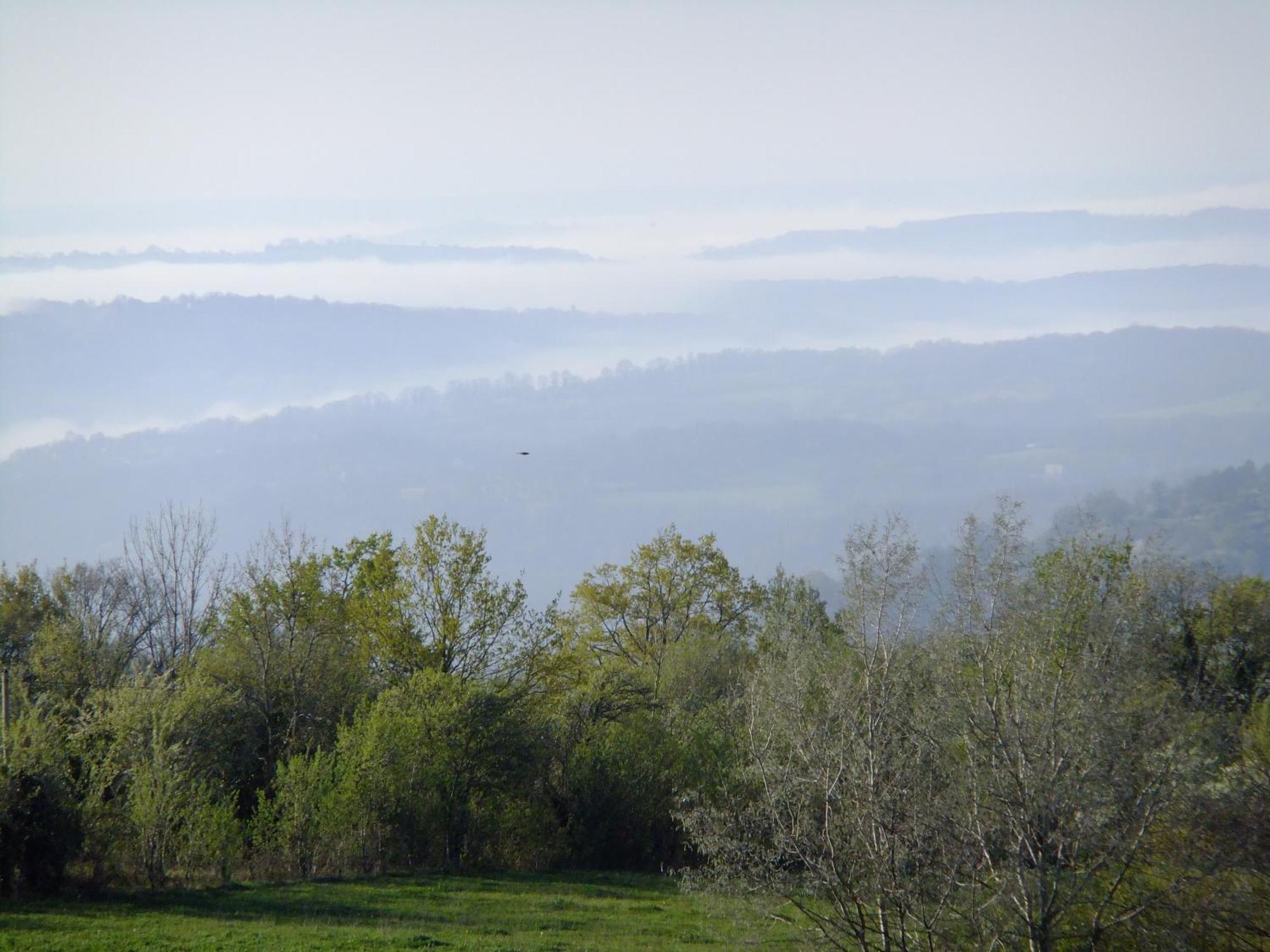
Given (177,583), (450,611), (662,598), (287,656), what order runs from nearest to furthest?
(287,656) < (450,611) < (177,583) < (662,598)

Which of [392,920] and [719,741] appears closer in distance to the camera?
[392,920]

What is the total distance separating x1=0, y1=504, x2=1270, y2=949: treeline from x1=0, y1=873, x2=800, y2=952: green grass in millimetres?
1696

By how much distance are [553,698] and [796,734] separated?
24638 mm

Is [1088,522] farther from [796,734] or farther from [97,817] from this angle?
[97,817]

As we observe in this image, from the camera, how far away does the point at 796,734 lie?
15.9m

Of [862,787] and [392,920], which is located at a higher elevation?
[862,787]

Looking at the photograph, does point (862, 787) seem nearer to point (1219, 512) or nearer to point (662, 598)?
point (662, 598)

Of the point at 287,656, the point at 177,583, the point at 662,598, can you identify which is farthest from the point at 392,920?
the point at 662,598

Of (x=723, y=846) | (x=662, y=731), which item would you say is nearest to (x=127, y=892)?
(x=723, y=846)

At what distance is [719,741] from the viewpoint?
3675 cm

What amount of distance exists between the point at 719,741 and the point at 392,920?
50.0 ft

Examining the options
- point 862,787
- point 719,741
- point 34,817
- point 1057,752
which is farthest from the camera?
point 719,741

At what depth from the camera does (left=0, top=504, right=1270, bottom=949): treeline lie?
15000mm

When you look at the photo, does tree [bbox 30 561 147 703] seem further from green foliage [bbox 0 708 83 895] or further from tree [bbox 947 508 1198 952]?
tree [bbox 947 508 1198 952]
